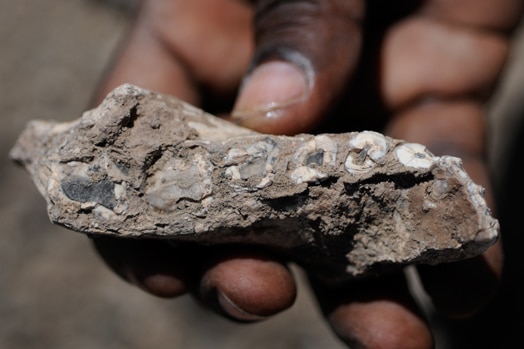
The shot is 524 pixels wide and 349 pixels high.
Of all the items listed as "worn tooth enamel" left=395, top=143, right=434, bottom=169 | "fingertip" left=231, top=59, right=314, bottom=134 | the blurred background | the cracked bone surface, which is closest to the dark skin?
"fingertip" left=231, top=59, right=314, bottom=134

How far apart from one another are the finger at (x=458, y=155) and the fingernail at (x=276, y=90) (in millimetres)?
617

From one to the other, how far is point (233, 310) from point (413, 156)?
2.14ft

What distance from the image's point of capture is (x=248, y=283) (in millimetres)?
1718

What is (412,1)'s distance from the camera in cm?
255

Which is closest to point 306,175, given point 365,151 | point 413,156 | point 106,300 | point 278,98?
point 365,151

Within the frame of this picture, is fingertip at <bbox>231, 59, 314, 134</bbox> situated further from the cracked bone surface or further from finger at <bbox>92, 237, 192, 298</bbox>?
finger at <bbox>92, 237, 192, 298</bbox>

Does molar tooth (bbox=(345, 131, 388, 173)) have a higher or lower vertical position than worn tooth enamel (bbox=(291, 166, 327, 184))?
higher

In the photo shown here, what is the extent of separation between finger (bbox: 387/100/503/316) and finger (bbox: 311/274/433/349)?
9 cm

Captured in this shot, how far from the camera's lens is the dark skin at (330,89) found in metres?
1.79

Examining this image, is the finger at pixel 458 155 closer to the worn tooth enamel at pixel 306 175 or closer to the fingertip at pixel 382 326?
the fingertip at pixel 382 326

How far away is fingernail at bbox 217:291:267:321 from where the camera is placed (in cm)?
174

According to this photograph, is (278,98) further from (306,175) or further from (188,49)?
(188,49)

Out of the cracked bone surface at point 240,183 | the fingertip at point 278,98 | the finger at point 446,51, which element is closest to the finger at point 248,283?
the cracked bone surface at point 240,183

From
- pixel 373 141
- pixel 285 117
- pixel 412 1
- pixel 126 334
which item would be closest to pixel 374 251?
pixel 373 141
